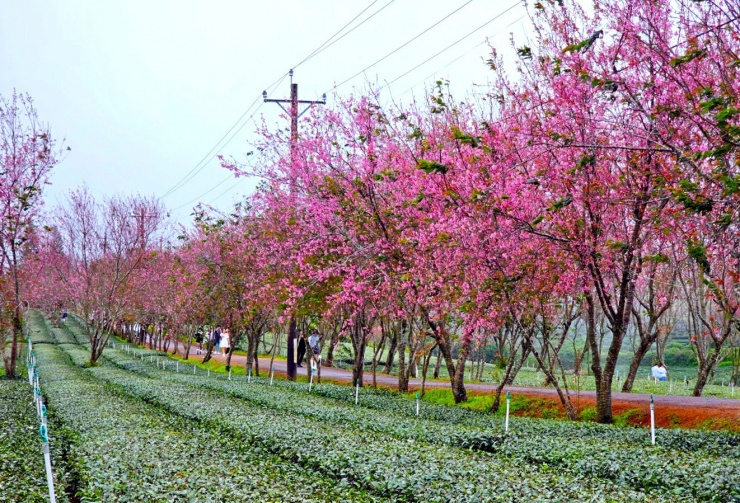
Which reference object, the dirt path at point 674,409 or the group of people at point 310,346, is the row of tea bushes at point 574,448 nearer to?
the dirt path at point 674,409

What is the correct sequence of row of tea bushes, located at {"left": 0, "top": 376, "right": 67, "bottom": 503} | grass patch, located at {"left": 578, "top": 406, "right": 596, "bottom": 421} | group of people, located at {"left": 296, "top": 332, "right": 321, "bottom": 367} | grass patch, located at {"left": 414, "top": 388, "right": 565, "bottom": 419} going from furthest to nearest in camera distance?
group of people, located at {"left": 296, "top": 332, "right": 321, "bottom": 367}, grass patch, located at {"left": 414, "top": 388, "right": 565, "bottom": 419}, grass patch, located at {"left": 578, "top": 406, "right": 596, "bottom": 421}, row of tea bushes, located at {"left": 0, "top": 376, "right": 67, "bottom": 503}

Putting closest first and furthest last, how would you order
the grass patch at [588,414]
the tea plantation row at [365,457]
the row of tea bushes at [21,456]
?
the tea plantation row at [365,457], the row of tea bushes at [21,456], the grass patch at [588,414]

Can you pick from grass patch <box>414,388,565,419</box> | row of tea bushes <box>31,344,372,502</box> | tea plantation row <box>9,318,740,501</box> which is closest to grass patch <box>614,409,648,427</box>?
grass patch <box>414,388,565,419</box>

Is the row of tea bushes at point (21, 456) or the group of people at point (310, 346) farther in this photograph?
the group of people at point (310, 346)

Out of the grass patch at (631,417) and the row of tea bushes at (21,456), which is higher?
the grass patch at (631,417)

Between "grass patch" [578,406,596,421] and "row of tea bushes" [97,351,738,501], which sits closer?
"row of tea bushes" [97,351,738,501]

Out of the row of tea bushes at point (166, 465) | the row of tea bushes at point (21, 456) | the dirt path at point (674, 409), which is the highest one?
the dirt path at point (674, 409)

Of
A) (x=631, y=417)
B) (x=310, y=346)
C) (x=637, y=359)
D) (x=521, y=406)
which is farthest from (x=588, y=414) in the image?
(x=310, y=346)

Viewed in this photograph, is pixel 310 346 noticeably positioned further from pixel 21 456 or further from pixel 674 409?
pixel 21 456

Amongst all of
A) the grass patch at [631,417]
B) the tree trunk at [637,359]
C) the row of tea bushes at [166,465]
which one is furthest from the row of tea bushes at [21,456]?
the tree trunk at [637,359]

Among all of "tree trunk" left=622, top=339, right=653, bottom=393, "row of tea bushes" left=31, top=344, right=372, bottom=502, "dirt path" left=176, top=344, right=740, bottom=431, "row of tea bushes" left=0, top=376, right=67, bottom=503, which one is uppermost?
"tree trunk" left=622, top=339, right=653, bottom=393

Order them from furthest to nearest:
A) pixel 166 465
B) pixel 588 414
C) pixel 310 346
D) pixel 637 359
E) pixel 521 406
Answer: pixel 310 346, pixel 637 359, pixel 521 406, pixel 588 414, pixel 166 465

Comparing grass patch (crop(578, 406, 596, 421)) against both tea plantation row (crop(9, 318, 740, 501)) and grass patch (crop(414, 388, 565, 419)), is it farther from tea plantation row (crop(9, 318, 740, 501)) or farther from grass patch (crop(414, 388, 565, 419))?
tea plantation row (crop(9, 318, 740, 501))

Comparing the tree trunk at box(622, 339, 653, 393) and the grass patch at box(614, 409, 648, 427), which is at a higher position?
the tree trunk at box(622, 339, 653, 393)
